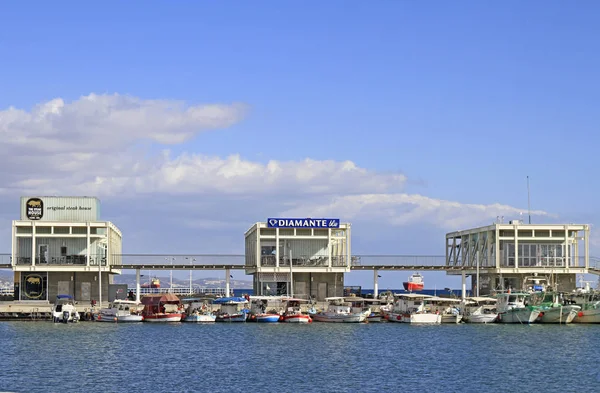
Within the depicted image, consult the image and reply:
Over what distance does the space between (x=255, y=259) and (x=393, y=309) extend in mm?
21300

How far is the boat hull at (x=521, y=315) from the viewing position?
123 metres

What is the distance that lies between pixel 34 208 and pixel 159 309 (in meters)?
22.4

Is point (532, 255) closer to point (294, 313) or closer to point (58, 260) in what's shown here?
point (294, 313)

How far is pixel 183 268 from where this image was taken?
136 metres

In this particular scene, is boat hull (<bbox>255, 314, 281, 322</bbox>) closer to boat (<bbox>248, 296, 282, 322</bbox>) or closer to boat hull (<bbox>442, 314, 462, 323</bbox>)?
boat (<bbox>248, 296, 282, 322</bbox>)

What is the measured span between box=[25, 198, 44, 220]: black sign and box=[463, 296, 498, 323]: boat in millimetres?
55519

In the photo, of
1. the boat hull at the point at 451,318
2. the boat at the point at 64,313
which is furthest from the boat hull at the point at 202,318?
the boat hull at the point at 451,318

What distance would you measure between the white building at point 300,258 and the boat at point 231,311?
727 centimetres

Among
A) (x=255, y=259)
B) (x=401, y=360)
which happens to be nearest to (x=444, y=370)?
(x=401, y=360)

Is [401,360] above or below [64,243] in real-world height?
below

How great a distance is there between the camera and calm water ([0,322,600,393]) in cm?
6906

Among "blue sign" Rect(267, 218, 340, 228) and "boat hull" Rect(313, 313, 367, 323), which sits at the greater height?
"blue sign" Rect(267, 218, 340, 228)

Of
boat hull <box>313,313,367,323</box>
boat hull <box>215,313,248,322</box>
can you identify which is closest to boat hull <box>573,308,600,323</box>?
boat hull <box>313,313,367,323</box>

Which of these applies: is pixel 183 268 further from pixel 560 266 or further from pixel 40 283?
pixel 560 266
